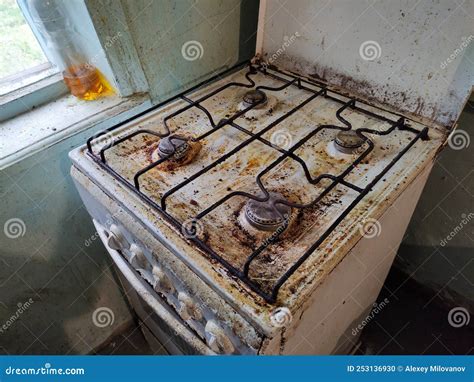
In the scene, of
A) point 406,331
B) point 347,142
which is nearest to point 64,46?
point 347,142

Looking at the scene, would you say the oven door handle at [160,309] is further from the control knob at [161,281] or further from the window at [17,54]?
the window at [17,54]

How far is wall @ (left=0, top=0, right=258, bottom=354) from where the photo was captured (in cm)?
86

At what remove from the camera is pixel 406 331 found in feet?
4.55

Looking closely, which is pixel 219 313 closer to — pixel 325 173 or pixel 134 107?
pixel 325 173

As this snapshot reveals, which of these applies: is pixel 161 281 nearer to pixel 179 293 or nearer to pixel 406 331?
pixel 179 293

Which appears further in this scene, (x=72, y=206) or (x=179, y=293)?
(x=72, y=206)

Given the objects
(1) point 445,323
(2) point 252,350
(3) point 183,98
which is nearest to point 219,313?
(2) point 252,350

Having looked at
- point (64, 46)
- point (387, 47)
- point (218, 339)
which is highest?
point (64, 46)

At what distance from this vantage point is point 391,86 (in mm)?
853

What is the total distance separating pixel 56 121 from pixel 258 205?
2.05 feet

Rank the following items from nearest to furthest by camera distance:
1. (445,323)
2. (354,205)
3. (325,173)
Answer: (354,205)
(325,173)
(445,323)

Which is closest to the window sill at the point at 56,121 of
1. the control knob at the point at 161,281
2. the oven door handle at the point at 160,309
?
the oven door handle at the point at 160,309

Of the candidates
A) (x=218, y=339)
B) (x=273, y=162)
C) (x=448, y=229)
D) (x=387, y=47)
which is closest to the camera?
(x=218, y=339)

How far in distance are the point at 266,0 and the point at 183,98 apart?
38cm
